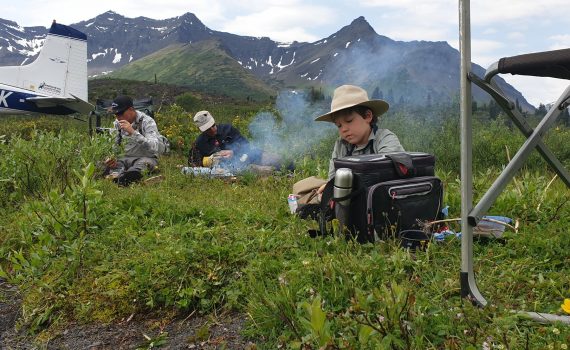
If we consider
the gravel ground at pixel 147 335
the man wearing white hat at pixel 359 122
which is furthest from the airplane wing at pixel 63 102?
the gravel ground at pixel 147 335

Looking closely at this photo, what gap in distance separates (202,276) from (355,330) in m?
1.23

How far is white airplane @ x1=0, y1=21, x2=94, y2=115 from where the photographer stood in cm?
2180

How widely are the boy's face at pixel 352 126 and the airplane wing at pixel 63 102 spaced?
20094 mm

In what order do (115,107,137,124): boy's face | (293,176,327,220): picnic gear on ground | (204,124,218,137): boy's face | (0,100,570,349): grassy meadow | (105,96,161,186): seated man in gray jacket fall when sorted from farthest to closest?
(204,124,218,137): boy's face, (115,107,137,124): boy's face, (105,96,161,186): seated man in gray jacket, (293,176,327,220): picnic gear on ground, (0,100,570,349): grassy meadow

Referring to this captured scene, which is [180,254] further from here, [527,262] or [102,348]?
[527,262]

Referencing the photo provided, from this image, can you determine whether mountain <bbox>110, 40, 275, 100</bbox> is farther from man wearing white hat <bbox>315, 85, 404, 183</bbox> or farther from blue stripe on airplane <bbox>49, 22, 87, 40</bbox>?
man wearing white hat <bbox>315, 85, 404, 183</bbox>

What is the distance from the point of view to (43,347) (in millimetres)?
2670

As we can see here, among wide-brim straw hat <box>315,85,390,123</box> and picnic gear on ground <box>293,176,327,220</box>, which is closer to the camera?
wide-brim straw hat <box>315,85,390,123</box>

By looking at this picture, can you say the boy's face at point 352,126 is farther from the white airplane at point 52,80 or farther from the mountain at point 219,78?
the mountain at point 219,78

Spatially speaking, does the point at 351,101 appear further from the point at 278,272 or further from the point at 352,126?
the point at 278,272

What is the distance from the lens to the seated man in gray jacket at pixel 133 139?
23.8ft

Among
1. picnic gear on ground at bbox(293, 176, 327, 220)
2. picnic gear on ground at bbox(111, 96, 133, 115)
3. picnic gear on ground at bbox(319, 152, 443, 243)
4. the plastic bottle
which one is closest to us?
picnic gear on ground at bbox(319, 152, 443, 243)

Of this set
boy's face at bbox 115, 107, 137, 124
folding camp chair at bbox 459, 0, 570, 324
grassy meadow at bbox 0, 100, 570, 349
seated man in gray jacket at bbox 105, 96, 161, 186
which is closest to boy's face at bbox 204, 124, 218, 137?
seated man in gray jacket at bbox 105, 96, 161, 186

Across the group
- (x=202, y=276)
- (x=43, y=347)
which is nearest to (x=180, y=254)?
(x=202, y=276)
